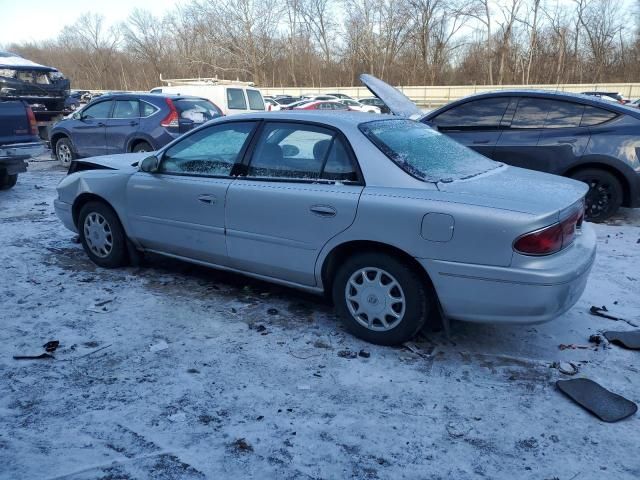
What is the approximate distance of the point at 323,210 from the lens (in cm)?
356

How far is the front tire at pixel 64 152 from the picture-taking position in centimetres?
1127

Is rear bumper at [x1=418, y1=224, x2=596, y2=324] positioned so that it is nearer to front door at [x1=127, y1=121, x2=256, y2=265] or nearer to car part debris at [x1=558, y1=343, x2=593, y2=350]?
car part debris at [x1=558, y1=343, x2=593, y2=350]

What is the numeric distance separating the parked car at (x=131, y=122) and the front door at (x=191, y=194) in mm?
5353

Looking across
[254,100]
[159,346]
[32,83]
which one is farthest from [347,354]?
[32,83]

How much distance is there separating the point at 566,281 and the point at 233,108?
12.7 metres

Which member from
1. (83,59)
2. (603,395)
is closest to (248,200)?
(603,395)

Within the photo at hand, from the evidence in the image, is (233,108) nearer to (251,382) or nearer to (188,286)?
(188,286)

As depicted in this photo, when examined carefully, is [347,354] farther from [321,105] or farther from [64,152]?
[321,105]


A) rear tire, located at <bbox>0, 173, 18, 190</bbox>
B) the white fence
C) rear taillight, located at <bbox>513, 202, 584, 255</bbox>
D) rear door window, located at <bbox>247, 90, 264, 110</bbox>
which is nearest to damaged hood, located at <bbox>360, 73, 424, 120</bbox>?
rear taillight, located at <bbox>513, 202, 584, 255</bbox>

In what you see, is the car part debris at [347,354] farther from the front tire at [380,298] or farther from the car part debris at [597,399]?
the car part debris at [597,399]

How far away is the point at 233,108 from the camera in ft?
47.6

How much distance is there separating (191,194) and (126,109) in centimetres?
688

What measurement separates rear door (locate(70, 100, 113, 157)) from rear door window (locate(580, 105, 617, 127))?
8509 millimetres

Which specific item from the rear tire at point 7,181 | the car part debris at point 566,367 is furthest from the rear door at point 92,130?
the car part debris at point 566,367
